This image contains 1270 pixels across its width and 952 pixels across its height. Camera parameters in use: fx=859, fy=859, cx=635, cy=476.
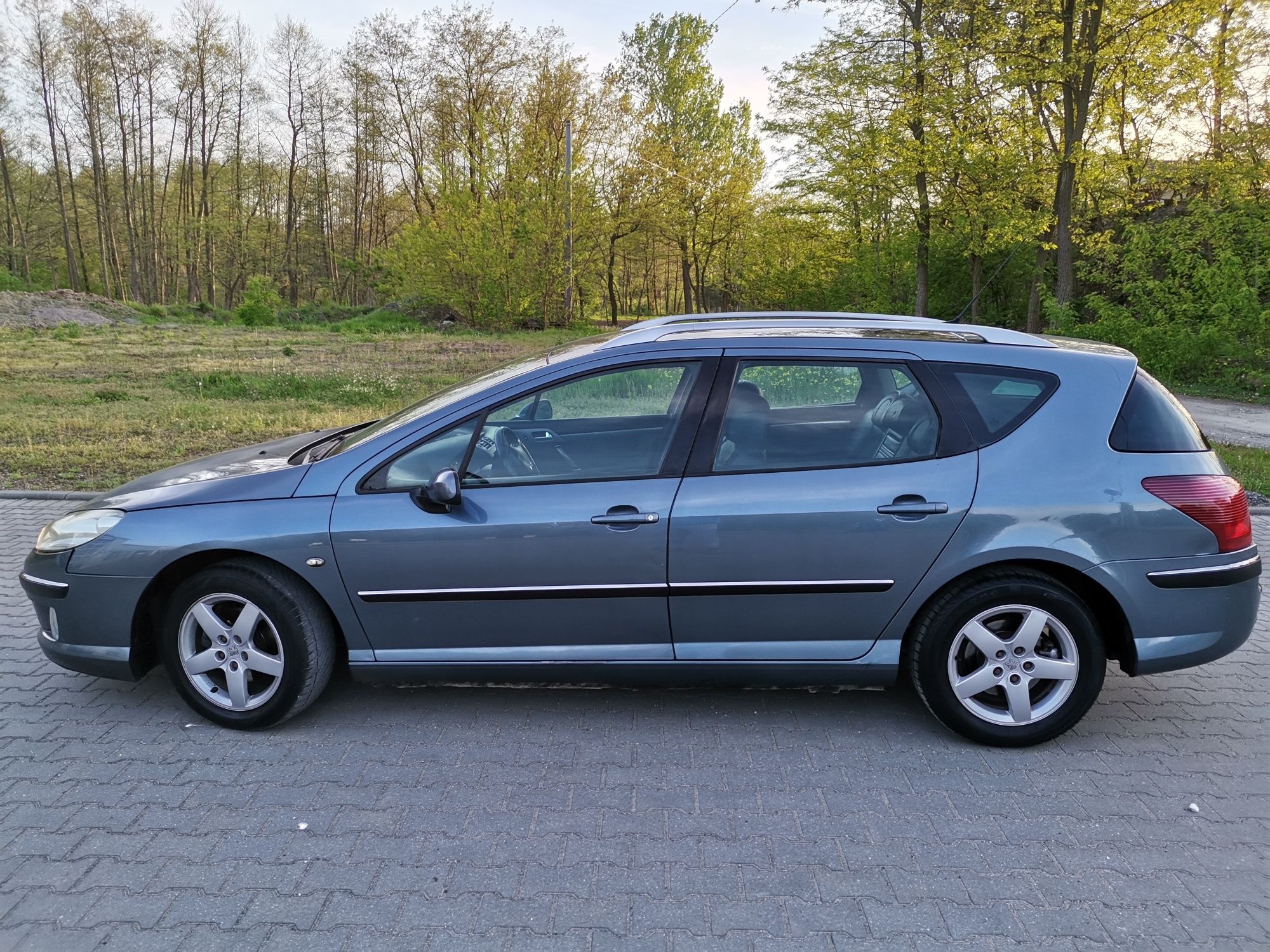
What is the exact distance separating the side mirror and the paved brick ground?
929 millimetres

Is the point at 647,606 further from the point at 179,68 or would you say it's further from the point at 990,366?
the point at 179,68

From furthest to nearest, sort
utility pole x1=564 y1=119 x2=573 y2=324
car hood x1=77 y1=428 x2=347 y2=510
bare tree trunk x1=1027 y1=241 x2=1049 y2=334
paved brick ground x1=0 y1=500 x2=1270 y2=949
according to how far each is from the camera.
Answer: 1. utility pole x1=564 y1=119 x2=573 y2=324
2. bare tree trunk x1=1027 y1=241 x2=1049 y2=334
3. car hood x1=77 y1=428 x2=347 y2=510
4. paved brick ground x1=0 y1=500 x2=1270 y2=949

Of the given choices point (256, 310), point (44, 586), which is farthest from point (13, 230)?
point (44, 586)

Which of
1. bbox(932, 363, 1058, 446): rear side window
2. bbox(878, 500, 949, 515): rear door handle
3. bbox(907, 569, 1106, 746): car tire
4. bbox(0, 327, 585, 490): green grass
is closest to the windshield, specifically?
bbox(878, 500, 949, 515): rear door handle

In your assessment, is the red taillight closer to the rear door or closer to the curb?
the rear door

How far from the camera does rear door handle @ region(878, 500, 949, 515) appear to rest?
314 cm

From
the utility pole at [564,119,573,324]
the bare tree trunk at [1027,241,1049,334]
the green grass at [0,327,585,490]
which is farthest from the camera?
the utility pole at [564,119,573,324]

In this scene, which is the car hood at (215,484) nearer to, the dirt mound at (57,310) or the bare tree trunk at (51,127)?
the dirt mound at (57,310)

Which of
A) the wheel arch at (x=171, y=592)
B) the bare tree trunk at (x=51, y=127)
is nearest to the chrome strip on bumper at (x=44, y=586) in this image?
the wheel arch at (x=171, y=592)

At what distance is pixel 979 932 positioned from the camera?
2318 millimetres

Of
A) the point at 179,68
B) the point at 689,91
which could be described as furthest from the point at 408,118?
the point at 689,91

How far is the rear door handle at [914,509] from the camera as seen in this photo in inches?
124

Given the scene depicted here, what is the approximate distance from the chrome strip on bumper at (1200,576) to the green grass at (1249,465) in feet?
15.6

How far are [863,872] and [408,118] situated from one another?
148ft
